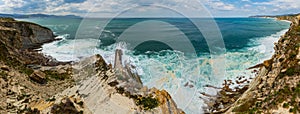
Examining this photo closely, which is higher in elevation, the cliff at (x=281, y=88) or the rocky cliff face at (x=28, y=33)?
the rocky cliff face at (x=28, y=33)

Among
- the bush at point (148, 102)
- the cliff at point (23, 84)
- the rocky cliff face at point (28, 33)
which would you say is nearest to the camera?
the bush at point (148, 102)

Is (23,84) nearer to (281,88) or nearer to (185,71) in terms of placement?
(185,71)

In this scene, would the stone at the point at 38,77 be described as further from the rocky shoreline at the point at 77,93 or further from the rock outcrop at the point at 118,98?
the rock outcrop at the point at 118,98

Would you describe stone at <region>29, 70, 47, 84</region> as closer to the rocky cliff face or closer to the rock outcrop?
the rock outcrop

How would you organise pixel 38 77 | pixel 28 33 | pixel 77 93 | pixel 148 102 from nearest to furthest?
pixel 148 102, pixel 77 93, pixel 38 77, pixel 28 33

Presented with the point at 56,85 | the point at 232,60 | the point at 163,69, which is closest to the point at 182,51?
the point at 232,60

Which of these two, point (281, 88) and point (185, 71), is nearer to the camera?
point (281, 88)

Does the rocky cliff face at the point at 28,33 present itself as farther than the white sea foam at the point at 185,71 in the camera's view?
Yes

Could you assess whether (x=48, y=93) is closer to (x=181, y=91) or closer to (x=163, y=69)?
(x=181, y=91)

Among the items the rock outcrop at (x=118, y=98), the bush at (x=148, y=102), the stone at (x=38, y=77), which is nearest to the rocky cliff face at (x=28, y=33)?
the stone at (x=38, y=77)

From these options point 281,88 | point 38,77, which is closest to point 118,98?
point 38,77

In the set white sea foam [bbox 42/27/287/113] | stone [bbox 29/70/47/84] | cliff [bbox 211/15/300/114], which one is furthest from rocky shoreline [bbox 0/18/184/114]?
cliff [bbox 211/15/300/114]
